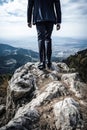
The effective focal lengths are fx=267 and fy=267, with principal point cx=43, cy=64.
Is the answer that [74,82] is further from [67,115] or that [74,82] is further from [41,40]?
[67,115]

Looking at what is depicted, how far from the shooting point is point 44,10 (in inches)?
403

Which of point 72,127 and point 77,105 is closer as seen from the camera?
point 72,127

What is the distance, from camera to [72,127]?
641cm

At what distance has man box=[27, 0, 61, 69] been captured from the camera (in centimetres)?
1021

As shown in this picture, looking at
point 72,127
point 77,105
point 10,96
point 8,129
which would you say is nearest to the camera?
point 8,129

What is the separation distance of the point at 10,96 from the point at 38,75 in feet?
4.59

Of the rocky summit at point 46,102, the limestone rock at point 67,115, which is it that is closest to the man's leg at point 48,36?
the rocky summit at point 46,102

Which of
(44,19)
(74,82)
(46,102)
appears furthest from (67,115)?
(44,19)

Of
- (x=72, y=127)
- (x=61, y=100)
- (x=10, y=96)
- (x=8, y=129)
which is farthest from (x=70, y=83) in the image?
(x=8, y=129)

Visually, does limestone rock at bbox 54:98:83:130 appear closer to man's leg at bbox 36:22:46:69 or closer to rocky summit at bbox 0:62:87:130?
rocky summit at bbox 0:62:87:130

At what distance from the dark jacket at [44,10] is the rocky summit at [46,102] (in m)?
2.06

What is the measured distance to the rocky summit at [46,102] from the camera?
6.46 metres

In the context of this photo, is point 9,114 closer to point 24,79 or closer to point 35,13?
point 24,79

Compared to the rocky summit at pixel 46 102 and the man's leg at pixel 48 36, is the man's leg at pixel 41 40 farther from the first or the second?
the rocky summit at pixel 46 102
